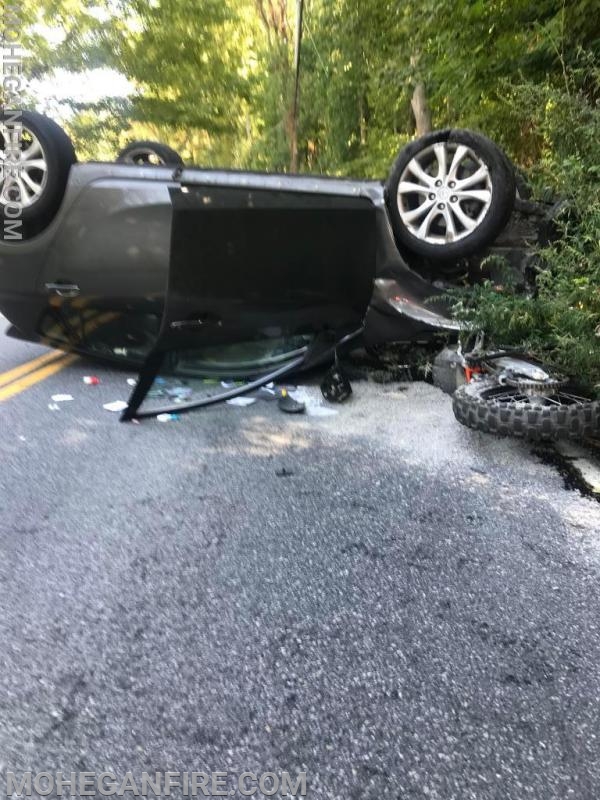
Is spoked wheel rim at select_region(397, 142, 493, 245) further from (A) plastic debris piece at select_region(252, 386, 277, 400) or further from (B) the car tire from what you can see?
(A) plastic debris piece at select_region(252, 386, 277, 400)

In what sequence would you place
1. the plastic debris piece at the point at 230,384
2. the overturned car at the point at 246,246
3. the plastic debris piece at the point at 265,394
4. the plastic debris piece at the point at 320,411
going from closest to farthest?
the overturned car at the point at 246,246
the plastic debris piece at the point at 320,411
the plastic debris piece at the point at 265,394
the plastic debris piece at the point at 230,384

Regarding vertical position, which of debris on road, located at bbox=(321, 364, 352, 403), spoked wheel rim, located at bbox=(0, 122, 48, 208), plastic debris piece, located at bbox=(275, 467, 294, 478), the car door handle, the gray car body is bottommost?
plastic debris piece, located at bbox=(275, 467, 294, 478)

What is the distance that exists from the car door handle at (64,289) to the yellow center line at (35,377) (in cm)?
85

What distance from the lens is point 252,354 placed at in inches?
212

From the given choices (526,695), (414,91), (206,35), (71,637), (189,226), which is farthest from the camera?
(206,35)

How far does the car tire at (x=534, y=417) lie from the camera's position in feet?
11.6

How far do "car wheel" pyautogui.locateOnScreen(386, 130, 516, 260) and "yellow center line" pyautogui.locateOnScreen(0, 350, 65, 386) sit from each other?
3.53 meters

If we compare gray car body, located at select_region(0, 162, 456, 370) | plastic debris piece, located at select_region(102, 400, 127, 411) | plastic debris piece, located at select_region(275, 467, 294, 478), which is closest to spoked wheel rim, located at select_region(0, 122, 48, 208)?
gray car body, located at select_region(0, 162, 456, 370)

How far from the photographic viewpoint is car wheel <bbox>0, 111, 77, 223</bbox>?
499 cm

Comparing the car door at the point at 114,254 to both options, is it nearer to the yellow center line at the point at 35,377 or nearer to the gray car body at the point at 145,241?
the gray car body at the point at 145,241

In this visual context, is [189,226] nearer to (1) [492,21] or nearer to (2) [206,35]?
(1) [492,21]

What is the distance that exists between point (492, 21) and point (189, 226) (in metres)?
4.94

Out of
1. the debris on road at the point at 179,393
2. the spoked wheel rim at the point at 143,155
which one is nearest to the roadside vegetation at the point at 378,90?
the debris on road at the point at 179,393

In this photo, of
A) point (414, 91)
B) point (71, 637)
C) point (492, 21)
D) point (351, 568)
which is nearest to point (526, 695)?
point (351, 568)
